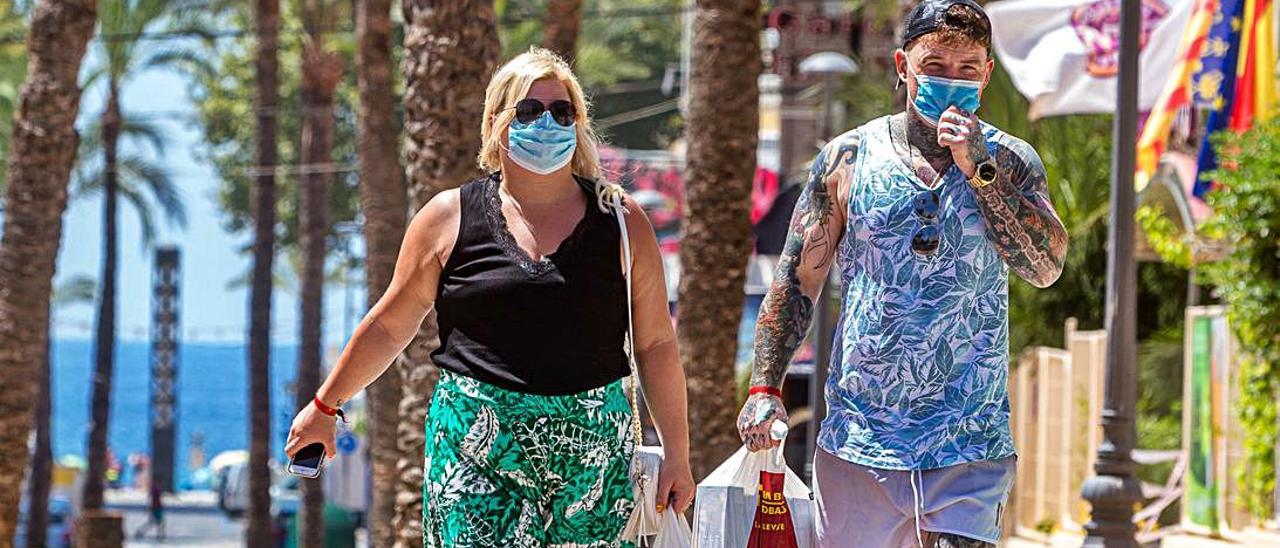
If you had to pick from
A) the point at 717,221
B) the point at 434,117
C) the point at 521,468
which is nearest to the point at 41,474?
the point at 717,221

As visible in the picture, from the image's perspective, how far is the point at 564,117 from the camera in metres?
5.18

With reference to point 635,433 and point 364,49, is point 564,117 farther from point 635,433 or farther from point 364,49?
point 364,49

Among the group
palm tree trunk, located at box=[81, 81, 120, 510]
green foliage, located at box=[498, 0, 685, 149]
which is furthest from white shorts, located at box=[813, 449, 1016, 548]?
palm tree trunk, located at box=[81, 81, 120, 510]

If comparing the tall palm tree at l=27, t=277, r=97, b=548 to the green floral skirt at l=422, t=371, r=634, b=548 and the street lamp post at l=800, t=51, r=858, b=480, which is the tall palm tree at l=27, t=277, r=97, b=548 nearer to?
the street lamp post at l=800, t=51, r=858, b=480

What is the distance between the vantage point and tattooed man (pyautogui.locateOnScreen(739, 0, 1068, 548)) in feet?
16.2

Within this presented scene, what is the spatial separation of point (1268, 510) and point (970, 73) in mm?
9722

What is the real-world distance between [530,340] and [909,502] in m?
0.94

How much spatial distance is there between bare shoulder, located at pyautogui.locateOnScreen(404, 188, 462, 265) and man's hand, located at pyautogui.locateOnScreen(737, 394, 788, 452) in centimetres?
80

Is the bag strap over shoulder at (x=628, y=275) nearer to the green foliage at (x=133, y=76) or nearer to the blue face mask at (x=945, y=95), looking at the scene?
the blue face mask at (x=945, y=95)

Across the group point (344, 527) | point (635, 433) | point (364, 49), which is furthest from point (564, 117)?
point (344, 527)

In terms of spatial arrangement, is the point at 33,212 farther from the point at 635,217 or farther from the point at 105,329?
the point at 105,329

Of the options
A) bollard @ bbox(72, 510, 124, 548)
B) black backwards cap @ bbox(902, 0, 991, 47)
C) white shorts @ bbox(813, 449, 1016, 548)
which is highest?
black backwards cap @ bbox(902, 0, 991, 47)

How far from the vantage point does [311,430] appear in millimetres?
5246

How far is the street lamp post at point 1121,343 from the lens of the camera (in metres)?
11.0
